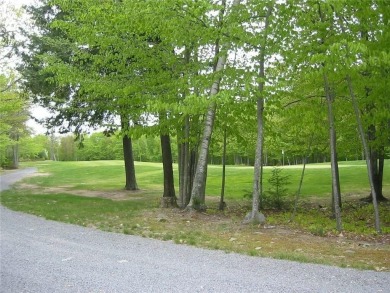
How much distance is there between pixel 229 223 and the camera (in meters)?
8.74

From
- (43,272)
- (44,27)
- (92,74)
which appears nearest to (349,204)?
(92,74)

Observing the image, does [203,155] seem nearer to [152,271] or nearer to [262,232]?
[262,232]

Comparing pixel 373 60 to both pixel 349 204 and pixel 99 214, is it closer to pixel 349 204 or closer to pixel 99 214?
pixel 99 214

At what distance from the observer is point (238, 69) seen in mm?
8625

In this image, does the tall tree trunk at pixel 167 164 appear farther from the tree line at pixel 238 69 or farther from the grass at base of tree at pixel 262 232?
the grass at base of tree at pixel 262 232

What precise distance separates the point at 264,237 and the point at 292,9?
465 cm

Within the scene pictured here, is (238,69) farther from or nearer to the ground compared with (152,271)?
farther from the ground

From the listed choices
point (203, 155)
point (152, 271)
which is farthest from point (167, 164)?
point (152, 271)

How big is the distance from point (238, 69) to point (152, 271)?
5.20 metres

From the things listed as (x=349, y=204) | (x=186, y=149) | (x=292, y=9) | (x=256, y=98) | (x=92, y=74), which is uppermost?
(x=292, y=9)

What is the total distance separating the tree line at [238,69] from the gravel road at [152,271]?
306cm

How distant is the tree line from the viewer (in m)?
7.59

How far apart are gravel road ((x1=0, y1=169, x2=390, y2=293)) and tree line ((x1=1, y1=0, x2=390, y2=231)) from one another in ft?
10.1

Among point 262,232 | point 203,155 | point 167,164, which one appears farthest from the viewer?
point 167,164
